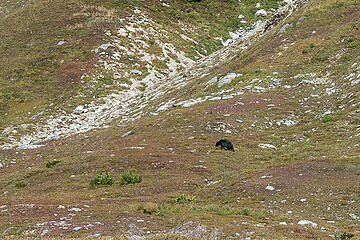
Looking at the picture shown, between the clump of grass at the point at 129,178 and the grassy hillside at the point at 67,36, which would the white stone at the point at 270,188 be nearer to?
the clump of grass at the point at 129,178

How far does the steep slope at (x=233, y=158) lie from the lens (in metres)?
13.4

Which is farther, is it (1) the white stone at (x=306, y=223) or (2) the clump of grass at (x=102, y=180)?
(2) the clump of grass at (x=102, y=180)

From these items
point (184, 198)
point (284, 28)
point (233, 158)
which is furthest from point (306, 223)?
point (284, 28)

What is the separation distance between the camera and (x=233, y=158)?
2316cm

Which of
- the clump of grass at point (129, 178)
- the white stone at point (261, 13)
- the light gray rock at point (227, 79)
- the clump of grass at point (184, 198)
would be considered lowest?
the clump of grass at point (184, 198)

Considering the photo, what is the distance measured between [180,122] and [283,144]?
887 cm

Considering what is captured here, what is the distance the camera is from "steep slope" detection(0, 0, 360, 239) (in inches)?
527

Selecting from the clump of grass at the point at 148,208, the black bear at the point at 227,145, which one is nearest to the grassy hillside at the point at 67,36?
the black bear at the point at 227,145

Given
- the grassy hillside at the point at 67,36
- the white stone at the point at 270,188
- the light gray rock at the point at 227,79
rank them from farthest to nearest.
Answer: the grassy hillside at the point at 67,36 < the light gray rock at the point at 227,79 < the white stone at the point at 270,188

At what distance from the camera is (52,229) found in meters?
12.5

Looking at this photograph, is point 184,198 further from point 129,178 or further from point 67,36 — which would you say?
point 67,36

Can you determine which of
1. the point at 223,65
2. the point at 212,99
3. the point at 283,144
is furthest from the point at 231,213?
the point at 223,65

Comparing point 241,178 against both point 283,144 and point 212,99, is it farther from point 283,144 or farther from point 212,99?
point 212,99

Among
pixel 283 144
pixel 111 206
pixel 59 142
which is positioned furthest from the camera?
pixel 59 142
